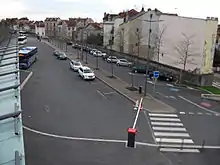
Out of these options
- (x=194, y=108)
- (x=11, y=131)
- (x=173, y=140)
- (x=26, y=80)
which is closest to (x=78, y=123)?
(x=173, y=140)

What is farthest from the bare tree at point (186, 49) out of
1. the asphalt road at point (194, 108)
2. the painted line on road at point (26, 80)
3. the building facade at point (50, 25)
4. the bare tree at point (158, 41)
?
the building facade at point (50, 25)

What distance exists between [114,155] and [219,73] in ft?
163

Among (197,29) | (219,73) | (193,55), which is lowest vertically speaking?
(219,73)

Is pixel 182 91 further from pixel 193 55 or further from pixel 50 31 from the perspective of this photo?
pixel 50 31

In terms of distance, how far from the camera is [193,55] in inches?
1900

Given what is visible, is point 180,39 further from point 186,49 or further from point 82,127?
point 82,127

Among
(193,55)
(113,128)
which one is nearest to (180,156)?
(113,128)

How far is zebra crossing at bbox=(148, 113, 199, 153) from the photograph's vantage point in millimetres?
18141

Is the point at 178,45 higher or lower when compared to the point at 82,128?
higher

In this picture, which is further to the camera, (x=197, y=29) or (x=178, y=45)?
(x=178, y=45)

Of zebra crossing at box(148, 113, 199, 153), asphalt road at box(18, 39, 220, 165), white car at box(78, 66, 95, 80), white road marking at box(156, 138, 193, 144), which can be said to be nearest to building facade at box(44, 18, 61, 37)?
white car at box(78, 66, 95, 80)

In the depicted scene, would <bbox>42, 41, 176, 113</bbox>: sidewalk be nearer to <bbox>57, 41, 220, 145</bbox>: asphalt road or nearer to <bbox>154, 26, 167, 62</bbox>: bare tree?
<bbox>57, 41, 220, 145</bbox>: asphalt road

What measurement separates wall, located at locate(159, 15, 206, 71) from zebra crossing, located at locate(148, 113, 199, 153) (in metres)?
26.3

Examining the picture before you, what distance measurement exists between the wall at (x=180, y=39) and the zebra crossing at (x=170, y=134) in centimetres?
2626
